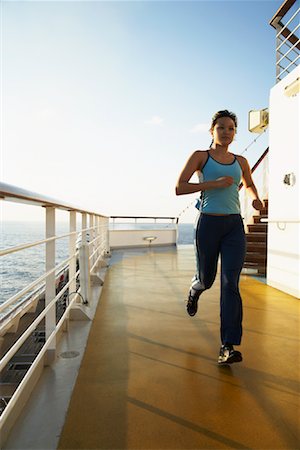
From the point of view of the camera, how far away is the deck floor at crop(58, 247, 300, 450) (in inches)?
40.7

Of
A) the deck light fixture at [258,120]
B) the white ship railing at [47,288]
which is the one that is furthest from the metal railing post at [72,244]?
the deck light fixture at [258,120]

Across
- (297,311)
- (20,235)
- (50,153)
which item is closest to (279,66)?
(297,311)

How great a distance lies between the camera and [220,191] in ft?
5.39

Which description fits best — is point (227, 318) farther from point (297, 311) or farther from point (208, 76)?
point (208, 76)

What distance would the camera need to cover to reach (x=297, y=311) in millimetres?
2648

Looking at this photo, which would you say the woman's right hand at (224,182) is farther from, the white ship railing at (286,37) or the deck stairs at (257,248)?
the deck stairs at (257,248)

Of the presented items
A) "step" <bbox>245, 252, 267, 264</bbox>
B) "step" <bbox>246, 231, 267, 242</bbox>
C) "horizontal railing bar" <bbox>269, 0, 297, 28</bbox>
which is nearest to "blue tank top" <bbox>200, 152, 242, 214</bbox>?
"horizontal railing bar" <bbox>269, 0, 297, 28</bbox>

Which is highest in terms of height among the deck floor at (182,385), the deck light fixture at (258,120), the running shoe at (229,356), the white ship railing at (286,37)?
the white ship railing at (286,37)

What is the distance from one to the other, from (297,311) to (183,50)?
442 cm

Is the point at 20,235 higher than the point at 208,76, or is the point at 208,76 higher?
the point at 208,76

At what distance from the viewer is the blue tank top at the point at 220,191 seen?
164 centimetres

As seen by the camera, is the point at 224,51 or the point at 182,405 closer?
the point at 182,405

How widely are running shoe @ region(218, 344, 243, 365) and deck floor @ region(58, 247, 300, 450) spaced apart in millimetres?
37

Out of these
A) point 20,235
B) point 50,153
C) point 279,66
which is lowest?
point 20,235
